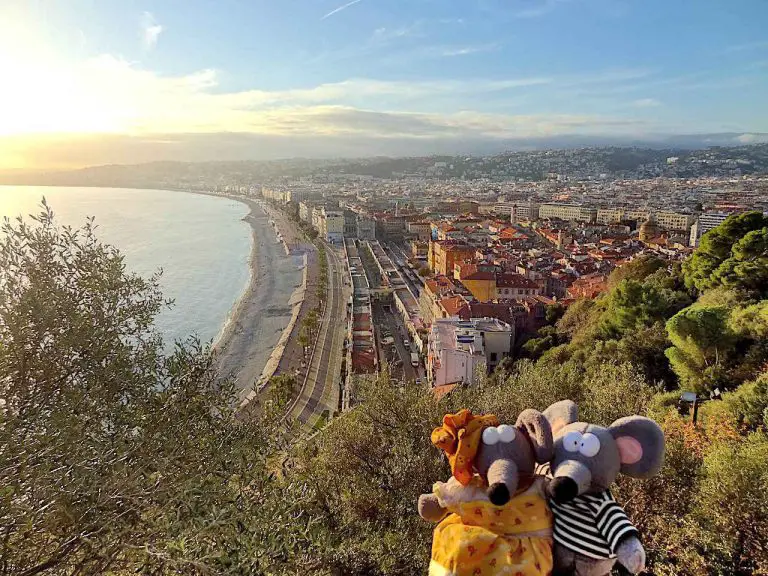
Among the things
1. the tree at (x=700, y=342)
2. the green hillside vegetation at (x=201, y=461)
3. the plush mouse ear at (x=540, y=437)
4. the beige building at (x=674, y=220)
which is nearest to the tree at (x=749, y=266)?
the tree at (x=700, y=342)

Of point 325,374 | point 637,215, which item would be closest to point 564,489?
point 325,374

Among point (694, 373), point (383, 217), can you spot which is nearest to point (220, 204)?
point (383, 217)

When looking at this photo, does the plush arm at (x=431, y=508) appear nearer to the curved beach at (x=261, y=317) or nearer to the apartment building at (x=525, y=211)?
the curved beach at (x=261, y=317)

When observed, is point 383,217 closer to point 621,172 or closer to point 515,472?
point 515,472

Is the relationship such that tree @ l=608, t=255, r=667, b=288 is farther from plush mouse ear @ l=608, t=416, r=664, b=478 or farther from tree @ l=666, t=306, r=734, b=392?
plush mouse ear @ l=608, t=416, r=664, b=478

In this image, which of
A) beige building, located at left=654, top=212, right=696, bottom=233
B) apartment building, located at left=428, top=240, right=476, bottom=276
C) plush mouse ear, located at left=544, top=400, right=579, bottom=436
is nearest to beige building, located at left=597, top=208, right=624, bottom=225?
beige building, located at left=654, top=212, right=696, bottom=233
